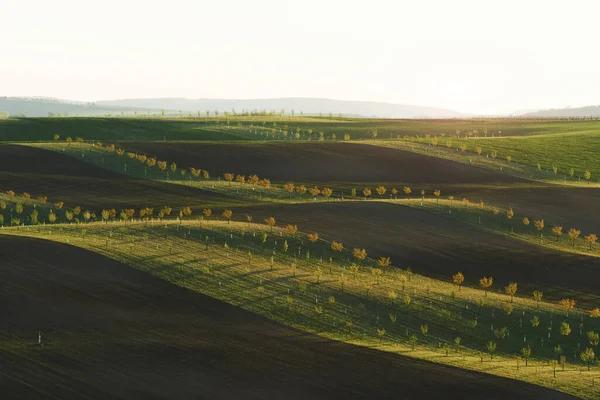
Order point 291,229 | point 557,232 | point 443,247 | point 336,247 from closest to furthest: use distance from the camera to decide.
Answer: point 336,247 < point 291,229 < point 443,247 < point 557,232

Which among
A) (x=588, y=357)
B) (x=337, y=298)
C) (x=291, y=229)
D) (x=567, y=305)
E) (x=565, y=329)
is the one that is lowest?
(x=588, y=357)

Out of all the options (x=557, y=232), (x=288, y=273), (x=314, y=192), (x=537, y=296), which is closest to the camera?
(x=288, y=273)

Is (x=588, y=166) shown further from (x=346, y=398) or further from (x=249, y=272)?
(x=346, y=398)

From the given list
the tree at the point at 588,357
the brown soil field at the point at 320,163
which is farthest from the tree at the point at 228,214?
the tree at the point at 588,357

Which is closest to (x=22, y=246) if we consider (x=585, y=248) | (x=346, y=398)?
(x=346, y=398)

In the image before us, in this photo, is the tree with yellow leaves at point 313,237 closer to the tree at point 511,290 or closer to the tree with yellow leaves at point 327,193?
the tree at point 511,290

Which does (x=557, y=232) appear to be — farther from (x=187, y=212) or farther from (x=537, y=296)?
(x=187, y=212)

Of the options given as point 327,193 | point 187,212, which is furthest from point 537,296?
point 187,212
